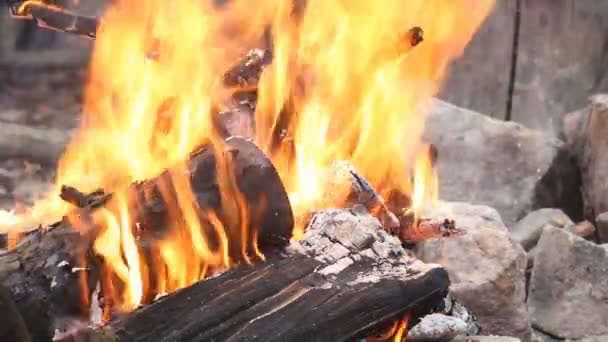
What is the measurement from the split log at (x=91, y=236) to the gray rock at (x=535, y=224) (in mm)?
2352

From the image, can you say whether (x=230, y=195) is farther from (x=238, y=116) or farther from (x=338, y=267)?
(x=238, y=116)

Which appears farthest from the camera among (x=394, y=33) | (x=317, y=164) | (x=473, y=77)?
(x=473, y=77)

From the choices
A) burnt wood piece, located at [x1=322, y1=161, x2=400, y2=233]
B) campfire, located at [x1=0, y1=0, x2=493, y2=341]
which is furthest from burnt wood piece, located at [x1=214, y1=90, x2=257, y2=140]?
burnt wood piece, located at [x1=322, y1=161, x2=400, y2=233]

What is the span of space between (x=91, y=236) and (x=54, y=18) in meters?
1.27

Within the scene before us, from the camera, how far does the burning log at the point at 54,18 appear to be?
3.22 m

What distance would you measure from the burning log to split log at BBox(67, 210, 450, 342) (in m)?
1.29

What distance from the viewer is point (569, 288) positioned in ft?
12.7

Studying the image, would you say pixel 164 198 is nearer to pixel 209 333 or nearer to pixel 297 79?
pixel 209 333

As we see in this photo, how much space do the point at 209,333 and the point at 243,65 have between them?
4.19ft

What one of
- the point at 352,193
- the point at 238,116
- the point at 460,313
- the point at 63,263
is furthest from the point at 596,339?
the point at 63,263

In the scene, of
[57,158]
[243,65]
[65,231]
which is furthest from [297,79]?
[57,158]

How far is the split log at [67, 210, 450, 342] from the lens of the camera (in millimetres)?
2193

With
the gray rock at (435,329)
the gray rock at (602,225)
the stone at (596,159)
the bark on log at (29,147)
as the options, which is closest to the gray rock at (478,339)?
the gray rock at (435,329)

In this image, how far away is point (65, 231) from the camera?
7.59ft
